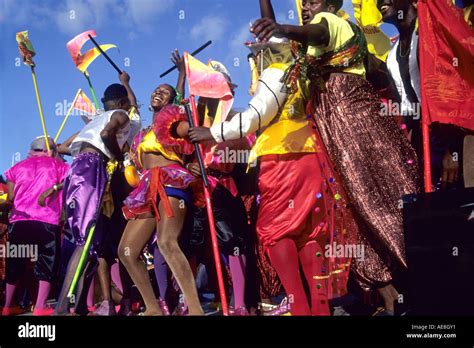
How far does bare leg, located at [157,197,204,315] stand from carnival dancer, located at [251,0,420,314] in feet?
3.24

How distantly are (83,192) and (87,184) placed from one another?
67 millimetres

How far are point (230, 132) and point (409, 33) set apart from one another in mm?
1223

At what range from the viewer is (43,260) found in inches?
199

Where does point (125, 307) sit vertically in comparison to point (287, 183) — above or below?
below

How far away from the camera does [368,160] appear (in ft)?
11.3

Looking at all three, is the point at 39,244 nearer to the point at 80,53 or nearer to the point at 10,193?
the point at 10,193

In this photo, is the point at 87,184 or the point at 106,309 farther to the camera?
the point at 106,309

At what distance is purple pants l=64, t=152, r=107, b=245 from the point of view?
4.30 metres

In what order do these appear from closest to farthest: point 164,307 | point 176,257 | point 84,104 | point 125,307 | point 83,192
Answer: point 176,257
point 83,192
point 164,307
point 125,307
point 84,104

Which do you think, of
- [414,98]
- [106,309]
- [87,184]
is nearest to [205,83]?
[87,184]

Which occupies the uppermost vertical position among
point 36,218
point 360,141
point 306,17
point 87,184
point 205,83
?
point 306,17

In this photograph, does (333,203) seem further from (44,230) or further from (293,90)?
(44,230)
